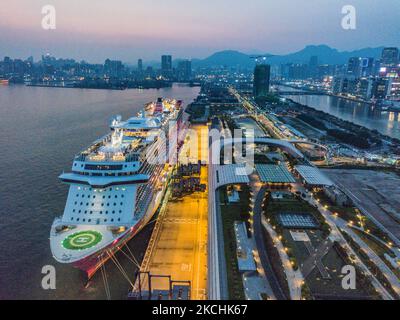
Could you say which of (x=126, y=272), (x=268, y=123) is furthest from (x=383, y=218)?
(x=268, y=123)

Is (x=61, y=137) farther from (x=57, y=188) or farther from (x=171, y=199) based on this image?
(x=171, y=199)

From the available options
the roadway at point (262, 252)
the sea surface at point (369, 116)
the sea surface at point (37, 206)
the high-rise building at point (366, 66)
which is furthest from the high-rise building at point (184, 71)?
the roadway at point (262, 252)

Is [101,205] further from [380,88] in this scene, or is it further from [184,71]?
[184,71]

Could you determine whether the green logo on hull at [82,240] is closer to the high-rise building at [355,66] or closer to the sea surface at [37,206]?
the sea surface at [37,206]

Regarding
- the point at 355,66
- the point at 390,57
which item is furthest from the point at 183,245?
the point at 355,66

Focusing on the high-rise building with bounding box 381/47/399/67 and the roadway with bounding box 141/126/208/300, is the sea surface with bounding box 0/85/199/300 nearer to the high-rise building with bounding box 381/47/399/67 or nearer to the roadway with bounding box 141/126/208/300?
the roadway with bounding box 141/126/208/300
